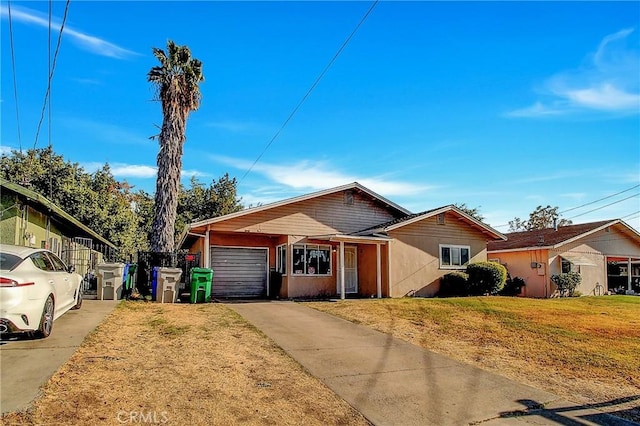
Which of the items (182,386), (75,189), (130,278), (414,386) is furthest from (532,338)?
(75,189)

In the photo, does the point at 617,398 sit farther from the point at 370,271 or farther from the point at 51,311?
the point at 370,271

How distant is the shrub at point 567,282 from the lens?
935 inches

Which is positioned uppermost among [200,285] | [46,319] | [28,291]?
[28,291]

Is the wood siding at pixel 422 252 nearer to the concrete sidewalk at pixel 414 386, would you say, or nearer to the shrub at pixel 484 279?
the shrub at pixel 484 279

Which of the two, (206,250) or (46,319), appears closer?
(46,319)

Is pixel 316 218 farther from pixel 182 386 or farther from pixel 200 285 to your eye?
pixel 182 386

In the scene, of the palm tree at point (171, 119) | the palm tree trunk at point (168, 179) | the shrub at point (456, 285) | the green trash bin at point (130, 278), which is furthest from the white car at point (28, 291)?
the shrub at point (456, 285)

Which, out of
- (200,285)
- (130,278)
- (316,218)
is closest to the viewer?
(200,285)

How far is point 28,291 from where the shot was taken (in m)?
6.56

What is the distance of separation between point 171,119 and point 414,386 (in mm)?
17823

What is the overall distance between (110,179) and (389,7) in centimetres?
3317

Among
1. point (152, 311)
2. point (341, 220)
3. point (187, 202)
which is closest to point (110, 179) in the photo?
point (187, 202)

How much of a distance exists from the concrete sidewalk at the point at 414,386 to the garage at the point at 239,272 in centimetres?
989

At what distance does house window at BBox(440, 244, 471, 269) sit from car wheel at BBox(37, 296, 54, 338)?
1693 cm
